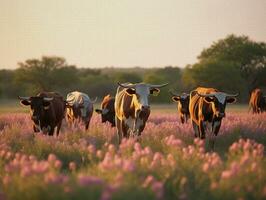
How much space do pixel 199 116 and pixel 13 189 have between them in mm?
8882

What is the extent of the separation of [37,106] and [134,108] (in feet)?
9.11

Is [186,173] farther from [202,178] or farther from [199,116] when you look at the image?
[199,116]

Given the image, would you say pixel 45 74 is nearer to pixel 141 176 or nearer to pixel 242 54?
pixel 242 54

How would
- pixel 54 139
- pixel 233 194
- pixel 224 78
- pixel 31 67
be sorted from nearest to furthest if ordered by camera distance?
pixel 233 194 < pixel 54 139 < pixel 224 78 < pixel 31 67

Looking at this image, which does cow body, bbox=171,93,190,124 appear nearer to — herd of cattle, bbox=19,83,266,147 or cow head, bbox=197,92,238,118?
herd of cattle, bbox=19,83,266,147

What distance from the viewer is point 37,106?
45.3 feet

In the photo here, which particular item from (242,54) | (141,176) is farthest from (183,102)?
(242,54)

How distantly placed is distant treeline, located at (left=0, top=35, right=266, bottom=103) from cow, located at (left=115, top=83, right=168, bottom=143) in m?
51.7

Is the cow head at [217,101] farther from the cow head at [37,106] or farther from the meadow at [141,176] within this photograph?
the cow head at [37,106]

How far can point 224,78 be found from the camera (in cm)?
6481

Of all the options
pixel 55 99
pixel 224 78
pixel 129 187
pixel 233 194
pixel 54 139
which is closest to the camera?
Answer: pixel 129 187

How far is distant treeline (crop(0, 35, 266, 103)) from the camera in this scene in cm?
6494

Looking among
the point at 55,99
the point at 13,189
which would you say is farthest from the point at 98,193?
the point at 55,99

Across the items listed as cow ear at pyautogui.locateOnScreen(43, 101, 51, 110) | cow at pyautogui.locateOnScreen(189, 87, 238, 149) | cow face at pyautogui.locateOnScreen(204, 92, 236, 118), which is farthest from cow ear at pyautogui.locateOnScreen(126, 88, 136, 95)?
cow ear at pyautogui.locateOnScreen(43, 101, 51, 110)
